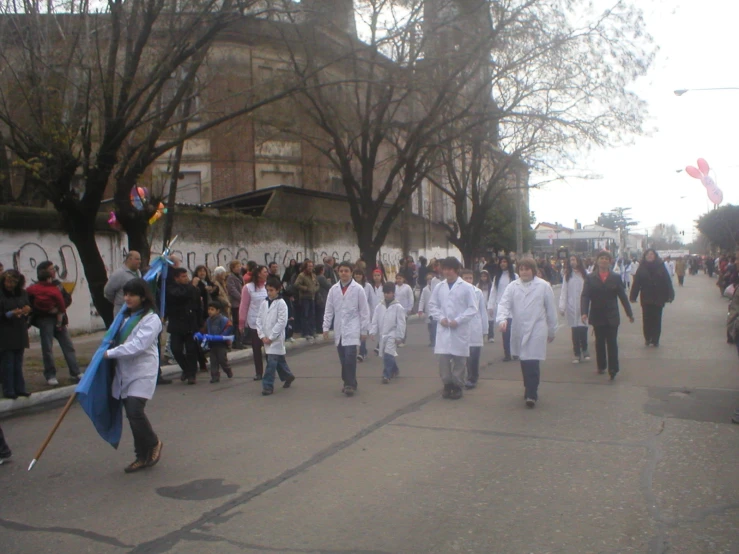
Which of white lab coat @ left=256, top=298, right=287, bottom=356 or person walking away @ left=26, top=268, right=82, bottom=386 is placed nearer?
white lab coat @ left=256, top=298, right=287, bottom=356

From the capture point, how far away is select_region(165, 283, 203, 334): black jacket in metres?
10.9

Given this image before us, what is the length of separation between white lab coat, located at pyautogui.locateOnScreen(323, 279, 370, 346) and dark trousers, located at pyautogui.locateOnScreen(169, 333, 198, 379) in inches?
86.5

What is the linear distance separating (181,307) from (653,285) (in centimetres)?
851

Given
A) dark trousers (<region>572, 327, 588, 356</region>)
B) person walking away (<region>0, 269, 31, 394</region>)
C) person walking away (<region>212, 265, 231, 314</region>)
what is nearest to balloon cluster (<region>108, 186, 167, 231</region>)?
person walking away (<region>212, 265, 231, 314</region>)

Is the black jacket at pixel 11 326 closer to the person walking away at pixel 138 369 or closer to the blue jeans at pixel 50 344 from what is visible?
the blue jeans at pixel 50 344

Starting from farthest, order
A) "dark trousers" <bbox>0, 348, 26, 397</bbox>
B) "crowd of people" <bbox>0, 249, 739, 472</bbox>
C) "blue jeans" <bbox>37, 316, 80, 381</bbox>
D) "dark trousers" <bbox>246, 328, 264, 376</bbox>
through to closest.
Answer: "dark trousers" <bbox>246, 328, 264, 376</bbox> < "blue jeans" <bbox>37, 316, 80, 381</bbox> < "dark trousers" <bbox>0, 348, 26, 397</bbox> < "crowd of people" <bbox>0, 249, 739, 472</bbox>

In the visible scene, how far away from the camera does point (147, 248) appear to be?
13.7 m

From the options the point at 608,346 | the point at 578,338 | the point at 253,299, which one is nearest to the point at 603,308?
the point at 608,346

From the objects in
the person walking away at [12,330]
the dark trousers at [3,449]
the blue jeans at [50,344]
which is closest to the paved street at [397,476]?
the dark trousers at [3,449]

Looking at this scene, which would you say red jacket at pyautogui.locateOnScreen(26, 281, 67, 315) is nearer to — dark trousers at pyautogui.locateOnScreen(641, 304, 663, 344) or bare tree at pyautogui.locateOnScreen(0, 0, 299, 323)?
bare tree at pyautogui.locateOnScreen(0, 0, 299, 323)

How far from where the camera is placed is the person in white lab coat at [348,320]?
9.60m

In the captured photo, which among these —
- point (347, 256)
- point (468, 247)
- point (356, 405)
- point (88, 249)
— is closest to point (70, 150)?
point (88, 249)

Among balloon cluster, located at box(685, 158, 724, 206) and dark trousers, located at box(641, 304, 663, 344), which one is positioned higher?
balloon cluster, located at box(685, 158, 724, 206)

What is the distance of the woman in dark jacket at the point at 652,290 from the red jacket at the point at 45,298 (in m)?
9.70
